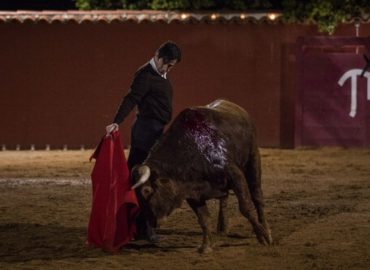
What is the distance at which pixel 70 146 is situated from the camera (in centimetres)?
1554

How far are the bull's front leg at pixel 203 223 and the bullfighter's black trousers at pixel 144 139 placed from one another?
0.51 metres

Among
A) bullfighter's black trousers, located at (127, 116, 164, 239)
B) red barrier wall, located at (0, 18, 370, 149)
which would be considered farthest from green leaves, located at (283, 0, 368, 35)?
bullfighter's black trousers, located at (127, 116, 164, 239)

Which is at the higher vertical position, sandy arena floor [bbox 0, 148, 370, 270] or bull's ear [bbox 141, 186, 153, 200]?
bull's ear [bbox 141, 186, 153, 200]

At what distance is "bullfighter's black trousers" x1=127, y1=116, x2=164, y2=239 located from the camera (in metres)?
6.91

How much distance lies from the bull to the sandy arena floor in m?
0.33

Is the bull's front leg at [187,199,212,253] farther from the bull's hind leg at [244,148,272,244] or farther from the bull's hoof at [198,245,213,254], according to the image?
the bull's hind leg at [244,148,272,244]

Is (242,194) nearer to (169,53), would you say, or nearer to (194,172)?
(194,172)

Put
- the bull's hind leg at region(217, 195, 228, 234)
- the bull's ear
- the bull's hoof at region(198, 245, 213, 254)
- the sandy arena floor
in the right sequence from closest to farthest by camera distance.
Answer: the sandy arena floor, the bull's ear, the bull's hoof at region(198, 245, 213, 254), the bull's hind leg at region(217, 195, 228, 234)

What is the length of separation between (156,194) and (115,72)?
9.32m

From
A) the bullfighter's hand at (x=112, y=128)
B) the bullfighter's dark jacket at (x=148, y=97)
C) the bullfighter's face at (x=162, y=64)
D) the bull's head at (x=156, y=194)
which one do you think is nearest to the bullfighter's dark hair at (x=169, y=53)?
the bullfighter's face at (x=162, y=64)

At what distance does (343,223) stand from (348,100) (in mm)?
7623

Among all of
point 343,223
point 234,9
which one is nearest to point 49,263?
point 343,223

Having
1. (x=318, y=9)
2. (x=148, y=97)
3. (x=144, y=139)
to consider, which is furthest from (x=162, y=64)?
(x=318, y=9)

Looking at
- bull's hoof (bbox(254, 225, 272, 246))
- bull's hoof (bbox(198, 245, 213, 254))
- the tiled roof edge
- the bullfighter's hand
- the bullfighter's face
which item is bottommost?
bull's hoof (bbox(198, 245, 213, 254))
